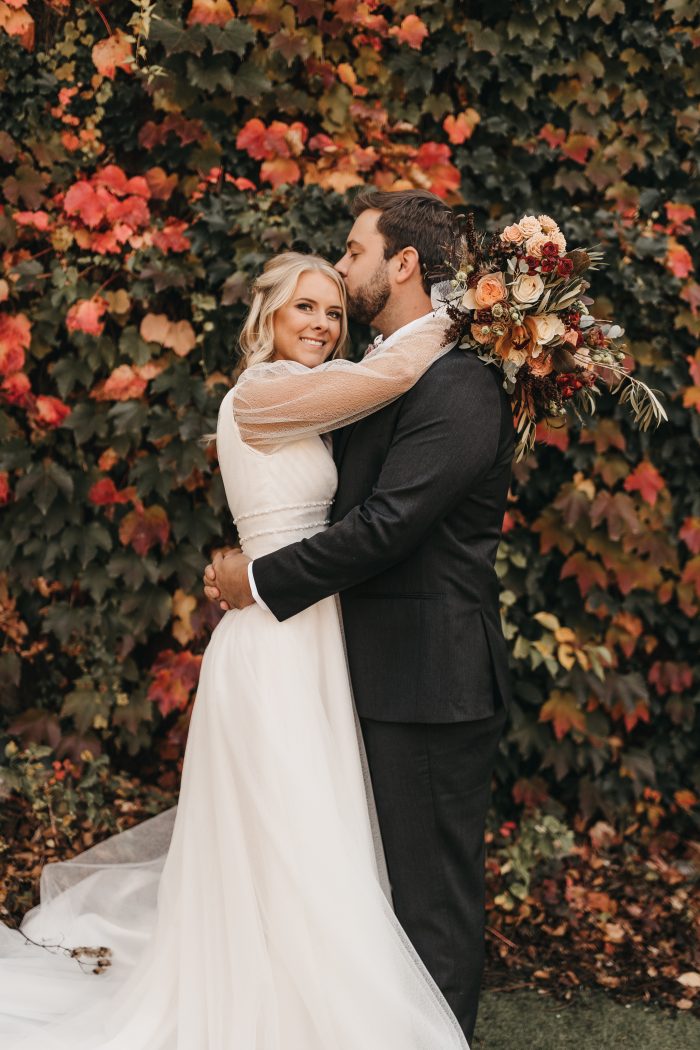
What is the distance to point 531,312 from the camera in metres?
2.24

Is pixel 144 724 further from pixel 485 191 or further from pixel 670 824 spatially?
pixel 485 191

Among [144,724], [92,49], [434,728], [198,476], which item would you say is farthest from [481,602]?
[92,49]

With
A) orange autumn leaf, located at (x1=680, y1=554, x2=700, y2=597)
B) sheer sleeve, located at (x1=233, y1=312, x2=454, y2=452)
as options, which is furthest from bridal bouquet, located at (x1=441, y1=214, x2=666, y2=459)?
orange autumn leaf, located at (x1=680, y1=554, x2=700, y2=597)

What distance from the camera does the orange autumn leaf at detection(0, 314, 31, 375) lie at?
3406 mm

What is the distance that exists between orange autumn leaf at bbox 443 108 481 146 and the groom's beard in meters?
1.19

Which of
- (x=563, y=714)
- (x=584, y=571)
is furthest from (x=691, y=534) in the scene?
(x=563, y=714)

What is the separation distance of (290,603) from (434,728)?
457mm

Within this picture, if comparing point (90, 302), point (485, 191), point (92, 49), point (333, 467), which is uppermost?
point (92, 49)

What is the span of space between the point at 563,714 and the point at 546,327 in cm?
188

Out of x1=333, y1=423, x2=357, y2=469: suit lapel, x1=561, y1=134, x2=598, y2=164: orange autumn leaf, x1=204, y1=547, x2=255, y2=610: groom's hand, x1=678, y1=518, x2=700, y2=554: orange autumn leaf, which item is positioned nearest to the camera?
x1=204, y1=547, x2=255, y2=610: groom's hand

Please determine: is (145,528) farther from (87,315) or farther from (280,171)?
(280,171)

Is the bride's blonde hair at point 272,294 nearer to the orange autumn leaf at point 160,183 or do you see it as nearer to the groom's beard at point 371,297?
the groom's beard at point 371,297

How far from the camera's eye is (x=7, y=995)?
2523 millimetres

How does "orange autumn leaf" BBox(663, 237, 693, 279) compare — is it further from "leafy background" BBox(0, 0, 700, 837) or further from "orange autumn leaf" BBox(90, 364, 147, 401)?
"orange autumn leaf" BBox(90, 364, 147, 401)
